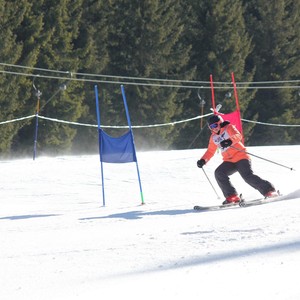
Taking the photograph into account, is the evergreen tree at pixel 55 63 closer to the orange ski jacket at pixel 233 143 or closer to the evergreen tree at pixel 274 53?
the evergreen tree at pixel 274 53

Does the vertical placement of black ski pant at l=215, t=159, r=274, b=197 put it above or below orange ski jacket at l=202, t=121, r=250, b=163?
below

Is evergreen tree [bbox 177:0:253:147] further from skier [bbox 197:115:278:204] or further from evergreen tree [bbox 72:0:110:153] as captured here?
skier [bbox 197:115:278:204]

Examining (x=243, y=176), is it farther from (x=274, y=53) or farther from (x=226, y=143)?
(x=274, y=53)

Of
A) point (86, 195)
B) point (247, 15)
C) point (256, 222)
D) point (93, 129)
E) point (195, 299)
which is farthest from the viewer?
point (247, 15)

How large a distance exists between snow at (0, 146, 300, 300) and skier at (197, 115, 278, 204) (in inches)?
20.4

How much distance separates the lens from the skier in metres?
10.7

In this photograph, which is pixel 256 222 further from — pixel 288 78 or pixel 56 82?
pixel 288 78

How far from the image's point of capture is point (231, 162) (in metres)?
10.8

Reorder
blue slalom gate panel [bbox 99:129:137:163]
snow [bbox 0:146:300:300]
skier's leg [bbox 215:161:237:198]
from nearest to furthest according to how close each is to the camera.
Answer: snow [bbox 0:146:300:300] < skier's leg [bbox 215:161:237:198] < blue slalom gate panel [bbox 99:129:137:163]

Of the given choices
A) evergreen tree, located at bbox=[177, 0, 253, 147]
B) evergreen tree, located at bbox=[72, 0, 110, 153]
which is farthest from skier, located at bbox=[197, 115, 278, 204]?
evergreen tree, located at bbox=[177, 0, 253, 147]

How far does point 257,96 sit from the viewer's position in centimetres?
3941

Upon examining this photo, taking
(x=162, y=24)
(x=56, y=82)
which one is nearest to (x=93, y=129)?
(x=56, y=82)

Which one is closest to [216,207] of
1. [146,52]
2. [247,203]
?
[247,203]

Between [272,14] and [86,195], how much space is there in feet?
93.6
